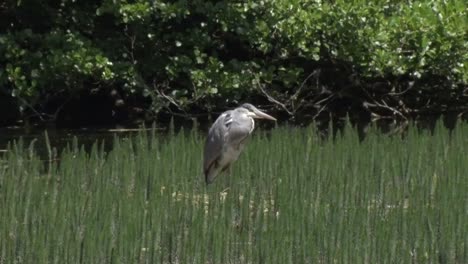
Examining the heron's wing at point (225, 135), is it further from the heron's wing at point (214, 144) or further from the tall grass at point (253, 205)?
the tall grass at point (253, 205)

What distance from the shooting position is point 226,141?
9.05m

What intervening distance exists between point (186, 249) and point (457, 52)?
7133mm

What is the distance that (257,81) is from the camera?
12.8 m

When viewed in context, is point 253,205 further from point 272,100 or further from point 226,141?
point 272,100

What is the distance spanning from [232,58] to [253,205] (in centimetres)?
619

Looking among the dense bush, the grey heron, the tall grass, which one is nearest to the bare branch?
the dense bush

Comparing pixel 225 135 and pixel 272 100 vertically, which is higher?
pixel 272 100

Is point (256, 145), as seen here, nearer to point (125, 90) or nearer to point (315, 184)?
point (315, 184)

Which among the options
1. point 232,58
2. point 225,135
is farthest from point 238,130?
point 232,58

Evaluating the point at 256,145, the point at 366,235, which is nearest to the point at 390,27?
the point at 256,145

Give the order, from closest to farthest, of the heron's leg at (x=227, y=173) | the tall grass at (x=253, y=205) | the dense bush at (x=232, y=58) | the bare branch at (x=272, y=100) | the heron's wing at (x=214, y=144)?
1. the tall grass at (x=253, y=205)
2. the heron's leg at (x=227, y=173)
3. the heron's wing at (x=214, y=144)
4. the dense bush at (x=232, y=58)
5. the bare branch at (x=272, y=100)

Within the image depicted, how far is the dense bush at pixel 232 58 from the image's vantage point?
12.6 m

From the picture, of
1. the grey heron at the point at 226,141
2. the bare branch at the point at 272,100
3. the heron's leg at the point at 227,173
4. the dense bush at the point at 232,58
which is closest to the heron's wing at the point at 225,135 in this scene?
the grey heron at the point at 226,141

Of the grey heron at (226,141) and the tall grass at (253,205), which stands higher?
the grey heron at (226,141)
